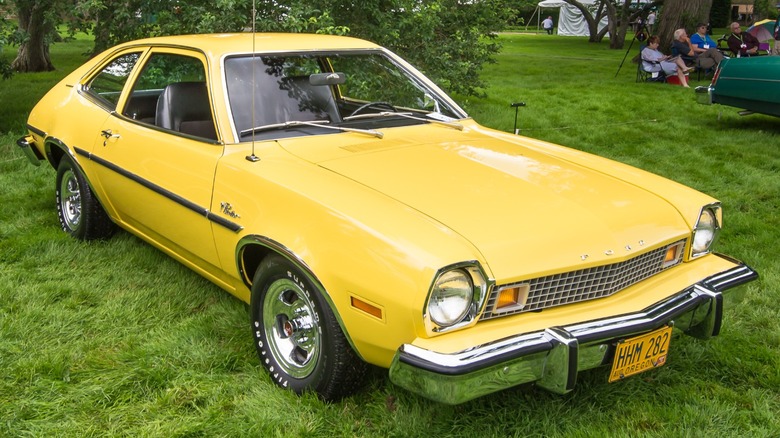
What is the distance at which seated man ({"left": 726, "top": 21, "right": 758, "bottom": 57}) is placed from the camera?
15.1 meters

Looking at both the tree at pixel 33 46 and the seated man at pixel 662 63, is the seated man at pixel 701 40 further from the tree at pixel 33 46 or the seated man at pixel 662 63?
the tree at pixel 33 46

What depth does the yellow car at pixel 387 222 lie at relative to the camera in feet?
8.16

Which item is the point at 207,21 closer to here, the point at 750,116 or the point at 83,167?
the point at 83,167

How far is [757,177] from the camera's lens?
695cm

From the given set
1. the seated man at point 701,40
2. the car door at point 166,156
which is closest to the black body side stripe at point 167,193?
the car door at point 166,156

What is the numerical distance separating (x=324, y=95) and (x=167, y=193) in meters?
0.96

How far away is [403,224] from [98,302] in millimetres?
2214

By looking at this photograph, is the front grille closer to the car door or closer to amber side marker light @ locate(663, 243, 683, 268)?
amber side marker light @ locate(663, 243, 683, 268)

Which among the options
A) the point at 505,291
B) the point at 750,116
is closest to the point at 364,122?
the point at 505,291

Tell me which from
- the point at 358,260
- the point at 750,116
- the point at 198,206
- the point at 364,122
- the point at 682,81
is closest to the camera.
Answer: the point at 358,260

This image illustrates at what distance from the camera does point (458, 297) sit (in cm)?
250

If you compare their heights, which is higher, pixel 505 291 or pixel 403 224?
pixel 403 224

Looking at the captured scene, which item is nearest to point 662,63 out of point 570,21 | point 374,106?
point 374,106

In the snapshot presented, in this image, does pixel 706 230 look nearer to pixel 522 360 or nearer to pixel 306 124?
pixel 522 360
